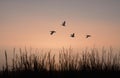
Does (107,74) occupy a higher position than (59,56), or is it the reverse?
(59,56)

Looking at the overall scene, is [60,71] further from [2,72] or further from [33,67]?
[2,72]

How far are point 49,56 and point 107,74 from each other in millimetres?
1812

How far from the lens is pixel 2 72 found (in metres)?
7.48

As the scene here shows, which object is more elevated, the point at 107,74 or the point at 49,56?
the point at 49,56

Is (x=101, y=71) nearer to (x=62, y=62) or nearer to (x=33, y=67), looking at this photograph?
(x=62, y=62)

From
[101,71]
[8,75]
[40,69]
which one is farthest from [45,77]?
[101,71]

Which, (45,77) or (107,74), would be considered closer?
(45,77)

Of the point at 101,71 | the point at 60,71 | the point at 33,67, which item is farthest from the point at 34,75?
the point at 101,71

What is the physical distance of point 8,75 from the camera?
7488 mm

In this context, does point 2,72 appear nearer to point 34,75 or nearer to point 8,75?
point 8,75

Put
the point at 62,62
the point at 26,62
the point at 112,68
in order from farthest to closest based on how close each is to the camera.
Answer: the point at 112,68
the point at 62,62
the point at 26,62

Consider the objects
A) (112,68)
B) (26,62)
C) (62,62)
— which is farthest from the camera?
(112,68)

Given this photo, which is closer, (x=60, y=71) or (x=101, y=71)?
(x=60, y=71)

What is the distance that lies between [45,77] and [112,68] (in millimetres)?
1900
